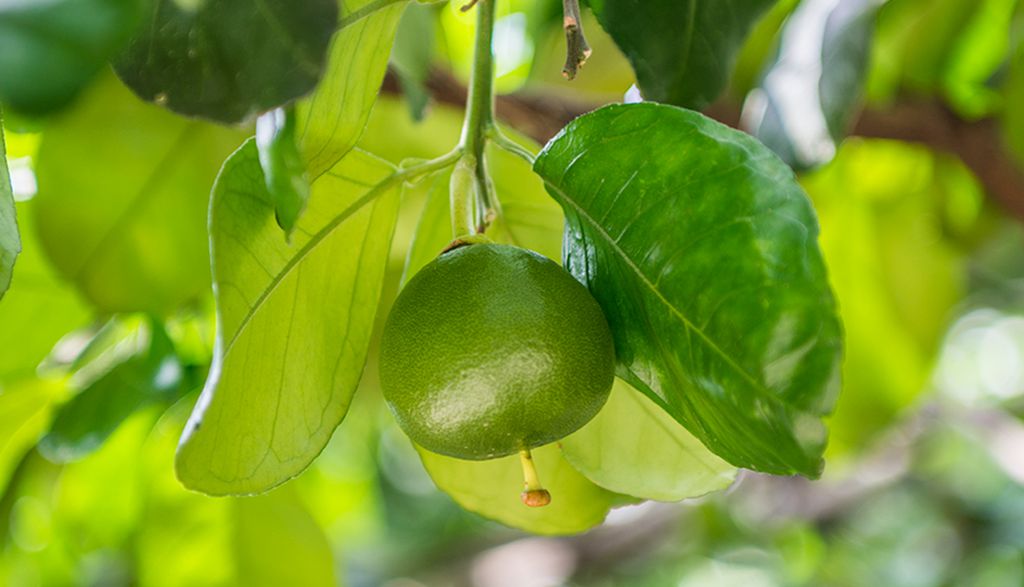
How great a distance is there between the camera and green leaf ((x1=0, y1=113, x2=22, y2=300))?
0.36 m

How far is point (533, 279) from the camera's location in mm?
402

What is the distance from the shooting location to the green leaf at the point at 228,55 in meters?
0.34

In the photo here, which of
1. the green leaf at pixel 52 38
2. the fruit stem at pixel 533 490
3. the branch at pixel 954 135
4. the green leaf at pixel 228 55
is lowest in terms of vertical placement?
the branch at pixel 954 135

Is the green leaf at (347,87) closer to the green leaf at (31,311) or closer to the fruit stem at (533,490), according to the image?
the fruit stem at (533,490)

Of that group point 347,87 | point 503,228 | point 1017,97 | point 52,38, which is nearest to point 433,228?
point 503,228

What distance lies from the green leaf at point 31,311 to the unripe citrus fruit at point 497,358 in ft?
1.58

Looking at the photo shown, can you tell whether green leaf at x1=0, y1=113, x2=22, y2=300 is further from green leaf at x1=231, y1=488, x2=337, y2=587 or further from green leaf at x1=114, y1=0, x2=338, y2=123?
green leaf at x1=231, y1=488, x2=337, y2=587

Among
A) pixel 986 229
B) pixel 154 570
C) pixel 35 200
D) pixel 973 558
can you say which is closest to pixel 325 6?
pixel 35 200

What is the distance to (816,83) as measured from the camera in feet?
2.35

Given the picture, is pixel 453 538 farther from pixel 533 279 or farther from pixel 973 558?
pixel 533 279

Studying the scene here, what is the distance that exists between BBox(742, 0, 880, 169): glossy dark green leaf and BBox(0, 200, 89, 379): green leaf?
55cm

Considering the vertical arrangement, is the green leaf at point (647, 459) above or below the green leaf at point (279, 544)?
above

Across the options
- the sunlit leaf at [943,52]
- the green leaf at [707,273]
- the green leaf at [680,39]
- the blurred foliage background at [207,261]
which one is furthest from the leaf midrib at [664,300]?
the sunlit leaf at [943,52]

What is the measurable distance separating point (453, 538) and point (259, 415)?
7.90 ft
